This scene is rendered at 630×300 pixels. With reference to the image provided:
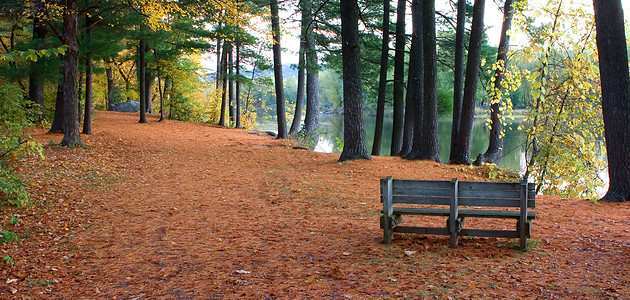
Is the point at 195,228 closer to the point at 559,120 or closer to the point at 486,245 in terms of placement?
the point at 486,245

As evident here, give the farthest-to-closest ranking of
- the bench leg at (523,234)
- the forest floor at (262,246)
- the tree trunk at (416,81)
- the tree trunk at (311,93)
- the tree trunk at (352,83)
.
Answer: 1. the tree trunk at (311,93)
2. the tree trunk at (416,81)
3. the tree trunk at (352,83)
4. the bench leg at (523,234)
5. the forest floor at (262,246)

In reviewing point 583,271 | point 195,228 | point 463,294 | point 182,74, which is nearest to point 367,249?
point 463,294

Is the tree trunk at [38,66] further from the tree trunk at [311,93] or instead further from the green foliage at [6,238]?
the tree trunk at [311,93]

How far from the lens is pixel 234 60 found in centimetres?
2425

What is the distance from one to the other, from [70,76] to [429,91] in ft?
31.3

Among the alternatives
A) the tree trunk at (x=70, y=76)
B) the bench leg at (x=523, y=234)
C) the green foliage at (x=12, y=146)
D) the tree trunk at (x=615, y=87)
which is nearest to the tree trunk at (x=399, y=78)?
the tree trunk at (x=615, y=87)

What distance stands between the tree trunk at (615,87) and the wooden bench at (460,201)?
10.5 feet

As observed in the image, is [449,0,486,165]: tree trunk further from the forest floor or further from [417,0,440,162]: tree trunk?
the forest floor

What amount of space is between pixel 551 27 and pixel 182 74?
18.4 meters

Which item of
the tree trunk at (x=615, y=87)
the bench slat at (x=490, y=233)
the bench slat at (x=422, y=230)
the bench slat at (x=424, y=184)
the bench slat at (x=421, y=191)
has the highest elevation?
the tree trunk at (x=615, y=87)

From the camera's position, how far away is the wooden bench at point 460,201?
492 centimetres

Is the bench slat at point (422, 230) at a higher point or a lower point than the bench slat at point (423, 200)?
lower

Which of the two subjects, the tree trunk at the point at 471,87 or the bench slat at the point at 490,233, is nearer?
the bench slat at the point at 490,233

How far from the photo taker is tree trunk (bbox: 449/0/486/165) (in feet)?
39.3
